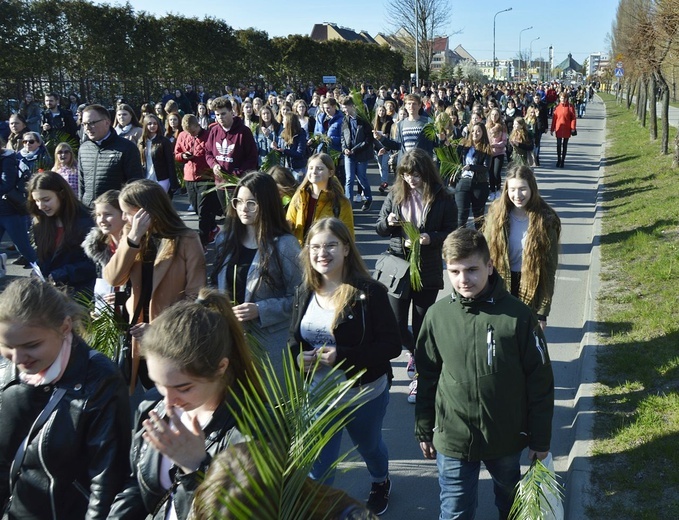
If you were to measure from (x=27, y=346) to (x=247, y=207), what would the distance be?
1966 millimetres

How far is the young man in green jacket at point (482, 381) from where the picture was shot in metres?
3.41

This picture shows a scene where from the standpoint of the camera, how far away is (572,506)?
13.7 feet

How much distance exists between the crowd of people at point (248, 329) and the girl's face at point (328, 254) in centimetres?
1

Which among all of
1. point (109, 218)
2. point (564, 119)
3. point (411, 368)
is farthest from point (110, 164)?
point (564, 119)

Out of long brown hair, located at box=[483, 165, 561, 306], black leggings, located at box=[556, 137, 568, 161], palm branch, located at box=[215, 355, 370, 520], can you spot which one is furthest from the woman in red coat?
palm branch, located at box=[215, 355, 370, 520]

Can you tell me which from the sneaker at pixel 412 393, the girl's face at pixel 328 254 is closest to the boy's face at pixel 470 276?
the girl's face at pixel 328 254

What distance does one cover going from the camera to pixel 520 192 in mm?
5453

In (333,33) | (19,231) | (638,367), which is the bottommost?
(638,367)

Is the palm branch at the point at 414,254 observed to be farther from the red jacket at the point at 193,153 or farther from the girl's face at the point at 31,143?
the girl's face at the point at 31,143

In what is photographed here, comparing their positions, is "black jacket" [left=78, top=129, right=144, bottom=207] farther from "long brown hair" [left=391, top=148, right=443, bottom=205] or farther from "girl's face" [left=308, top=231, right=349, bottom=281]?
"girl's face" [left=308, top=231, right=349, bottom=281]

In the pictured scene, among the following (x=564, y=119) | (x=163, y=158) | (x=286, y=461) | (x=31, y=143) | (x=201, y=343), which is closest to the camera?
(x=286, y=461)

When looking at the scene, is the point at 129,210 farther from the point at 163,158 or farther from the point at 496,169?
the point at 496,169

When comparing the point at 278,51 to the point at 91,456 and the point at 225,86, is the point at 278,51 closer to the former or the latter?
the point at 225,86

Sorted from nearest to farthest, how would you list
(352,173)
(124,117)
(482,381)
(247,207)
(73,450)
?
(73,450) → (482,381) → (247,207) → (124,117) → (352,173)
